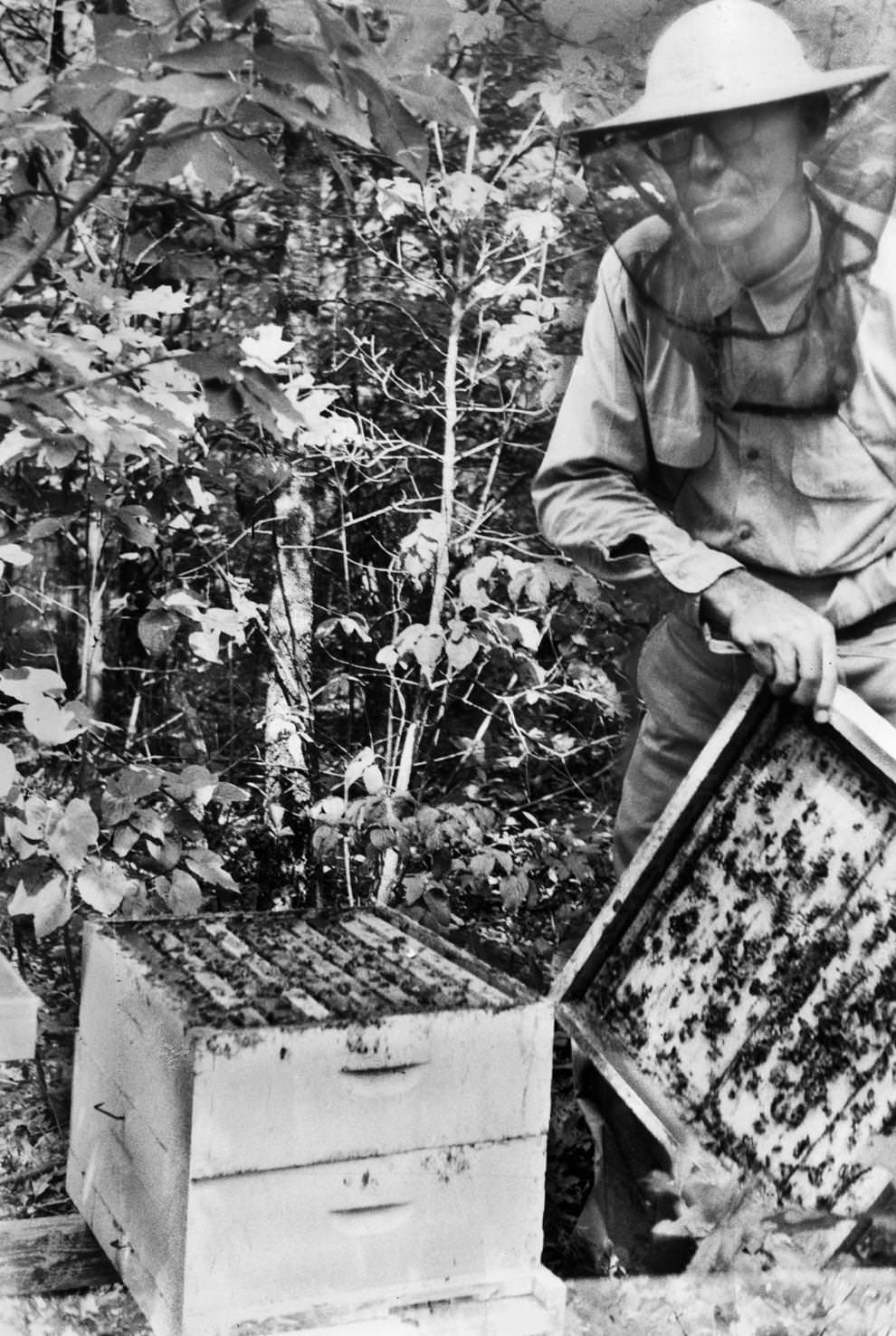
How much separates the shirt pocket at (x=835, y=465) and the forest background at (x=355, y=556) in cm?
111

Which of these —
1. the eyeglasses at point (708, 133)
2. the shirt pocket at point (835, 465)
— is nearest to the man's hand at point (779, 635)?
the shirt pocket at point (835, 465)

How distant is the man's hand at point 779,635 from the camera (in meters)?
2.12

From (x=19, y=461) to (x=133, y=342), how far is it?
16.6 inches

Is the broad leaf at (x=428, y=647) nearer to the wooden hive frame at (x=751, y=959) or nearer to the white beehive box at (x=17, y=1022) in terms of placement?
the wooden hive frame at (x=751, y=959)

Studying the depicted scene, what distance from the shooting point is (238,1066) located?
196 centimetres

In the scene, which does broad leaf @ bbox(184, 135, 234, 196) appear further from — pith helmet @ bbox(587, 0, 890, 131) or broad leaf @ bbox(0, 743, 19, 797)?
broad leaf @ bbox(0, 743, 19, 797)

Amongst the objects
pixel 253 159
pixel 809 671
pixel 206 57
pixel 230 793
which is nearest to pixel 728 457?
pixel 809 671

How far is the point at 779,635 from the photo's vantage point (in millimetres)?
2172

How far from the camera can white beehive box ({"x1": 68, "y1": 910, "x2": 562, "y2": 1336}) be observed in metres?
1.97

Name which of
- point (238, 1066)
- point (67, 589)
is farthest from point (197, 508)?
point (238, 1066)

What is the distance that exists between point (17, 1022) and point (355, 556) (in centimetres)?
200

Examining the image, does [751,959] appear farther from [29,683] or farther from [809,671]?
[29,683]

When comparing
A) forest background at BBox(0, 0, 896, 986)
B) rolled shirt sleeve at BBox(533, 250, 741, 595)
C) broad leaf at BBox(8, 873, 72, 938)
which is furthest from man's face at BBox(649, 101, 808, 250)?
broad leaf at BBox(8, 873, 72, 938)

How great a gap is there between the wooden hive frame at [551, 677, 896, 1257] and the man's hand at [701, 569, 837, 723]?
37 millimetres
